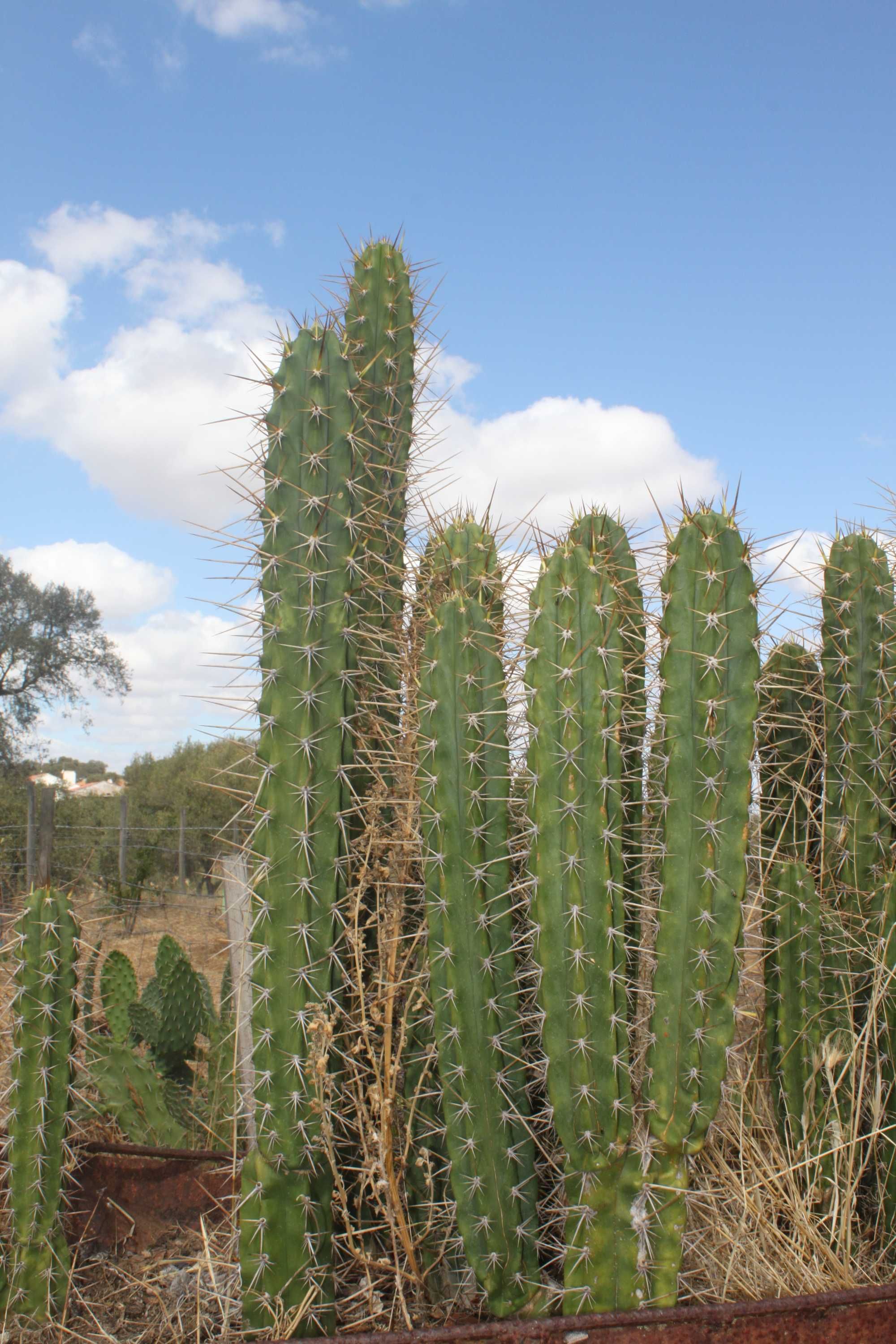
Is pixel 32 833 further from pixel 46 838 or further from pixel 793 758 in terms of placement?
pixel 793 758

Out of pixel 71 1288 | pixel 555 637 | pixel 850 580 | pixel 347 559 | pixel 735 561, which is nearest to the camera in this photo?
pixel 555 637

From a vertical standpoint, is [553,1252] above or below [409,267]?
below

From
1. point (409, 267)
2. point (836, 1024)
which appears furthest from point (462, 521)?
point (836, 1024)

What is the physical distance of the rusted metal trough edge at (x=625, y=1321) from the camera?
181 centimetres

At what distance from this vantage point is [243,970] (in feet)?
8.98

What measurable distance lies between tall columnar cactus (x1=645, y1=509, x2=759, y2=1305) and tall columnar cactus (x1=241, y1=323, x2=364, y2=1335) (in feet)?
2.90

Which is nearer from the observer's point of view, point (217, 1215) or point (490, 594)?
point (490, 594)

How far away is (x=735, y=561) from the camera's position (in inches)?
100

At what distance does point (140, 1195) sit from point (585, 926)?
206 cm

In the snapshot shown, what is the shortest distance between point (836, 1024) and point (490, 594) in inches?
70.5

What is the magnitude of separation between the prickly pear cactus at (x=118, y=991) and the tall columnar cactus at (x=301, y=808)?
88.7 inches

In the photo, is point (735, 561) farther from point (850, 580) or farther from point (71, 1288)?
point (71, 1288)

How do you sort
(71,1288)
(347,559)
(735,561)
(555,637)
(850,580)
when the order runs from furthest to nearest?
(850,580) → (71,1288) → (347,559) → (735,561) → (555,637)

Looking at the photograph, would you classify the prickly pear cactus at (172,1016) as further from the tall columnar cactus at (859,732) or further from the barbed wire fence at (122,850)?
the barbed wire fence at (122,850)
